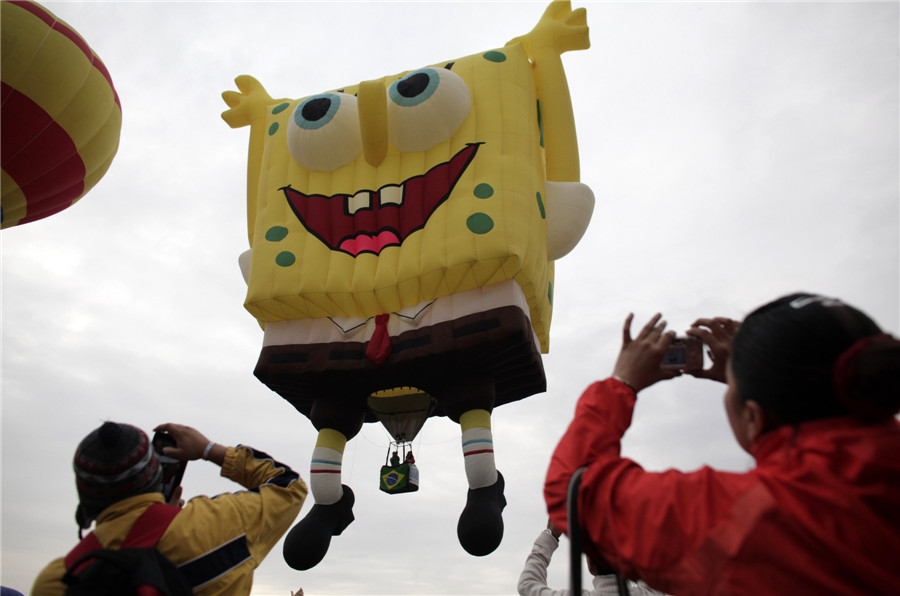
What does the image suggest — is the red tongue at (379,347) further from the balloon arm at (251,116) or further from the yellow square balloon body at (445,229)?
the balloon arm at (251,116)

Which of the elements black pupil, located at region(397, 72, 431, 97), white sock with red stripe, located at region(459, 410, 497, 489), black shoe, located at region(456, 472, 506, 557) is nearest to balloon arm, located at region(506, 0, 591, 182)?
black pupil, located at region(397, 72, 431, 97)

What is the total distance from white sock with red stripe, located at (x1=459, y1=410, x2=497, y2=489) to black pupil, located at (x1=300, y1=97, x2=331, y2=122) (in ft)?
8.82

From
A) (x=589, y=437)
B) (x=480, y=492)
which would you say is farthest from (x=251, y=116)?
(x=589, y=437)

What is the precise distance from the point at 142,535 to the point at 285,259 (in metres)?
3.87

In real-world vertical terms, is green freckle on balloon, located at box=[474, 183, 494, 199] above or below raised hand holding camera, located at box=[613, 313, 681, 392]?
above

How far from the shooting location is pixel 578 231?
5434mm

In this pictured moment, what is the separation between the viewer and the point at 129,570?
1.27 m

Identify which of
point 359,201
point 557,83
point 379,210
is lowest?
point 379,210

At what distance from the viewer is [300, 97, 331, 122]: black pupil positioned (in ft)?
17.6

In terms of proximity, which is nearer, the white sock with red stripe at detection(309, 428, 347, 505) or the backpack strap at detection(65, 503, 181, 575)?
the backpack strap at detection(65, 503, 181, 575)

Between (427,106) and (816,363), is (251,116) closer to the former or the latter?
(427,106)

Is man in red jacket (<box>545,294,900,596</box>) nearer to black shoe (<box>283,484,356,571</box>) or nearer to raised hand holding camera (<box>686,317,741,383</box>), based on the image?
raised hand holding camera (<box>686,317,741,383</box>)

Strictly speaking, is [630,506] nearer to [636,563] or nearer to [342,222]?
[636,563]

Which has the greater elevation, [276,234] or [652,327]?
[276,234]
